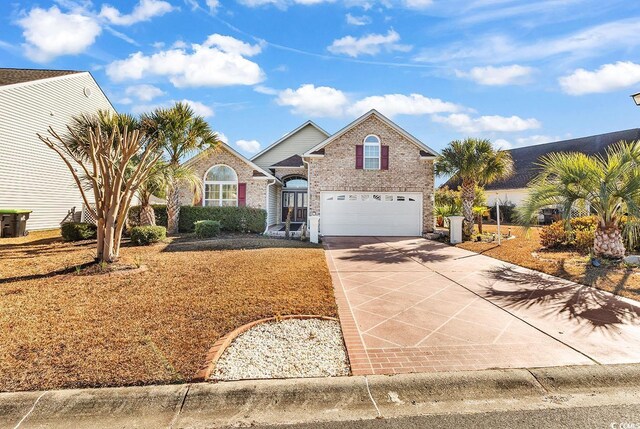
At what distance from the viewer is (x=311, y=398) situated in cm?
292

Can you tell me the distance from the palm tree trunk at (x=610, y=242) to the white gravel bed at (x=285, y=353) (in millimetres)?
8379

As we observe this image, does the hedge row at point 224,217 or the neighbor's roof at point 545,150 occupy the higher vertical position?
the neighbor's roof at point 545,150

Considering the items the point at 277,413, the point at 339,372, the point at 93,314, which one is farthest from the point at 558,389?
the point at 93,314

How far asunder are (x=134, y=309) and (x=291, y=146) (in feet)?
67.7

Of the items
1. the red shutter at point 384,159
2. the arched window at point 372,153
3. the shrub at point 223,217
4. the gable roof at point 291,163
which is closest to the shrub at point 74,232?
the shrub at point 223,217

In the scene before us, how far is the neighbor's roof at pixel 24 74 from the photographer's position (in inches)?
602

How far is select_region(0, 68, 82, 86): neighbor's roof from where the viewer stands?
15295mm

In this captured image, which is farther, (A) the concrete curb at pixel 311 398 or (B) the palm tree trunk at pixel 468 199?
(B) the palm tree trunk at pixel 468 199

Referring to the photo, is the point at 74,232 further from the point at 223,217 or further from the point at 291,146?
the point at 291,146

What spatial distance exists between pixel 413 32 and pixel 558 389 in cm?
1095

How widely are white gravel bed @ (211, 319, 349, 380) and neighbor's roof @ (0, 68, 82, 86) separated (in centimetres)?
1859

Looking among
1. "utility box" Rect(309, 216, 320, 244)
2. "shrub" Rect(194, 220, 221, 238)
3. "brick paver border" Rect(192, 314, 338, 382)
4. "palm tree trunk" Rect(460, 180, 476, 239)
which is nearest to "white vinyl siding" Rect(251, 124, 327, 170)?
"shrub" Rect(194, 220, 221, 238)

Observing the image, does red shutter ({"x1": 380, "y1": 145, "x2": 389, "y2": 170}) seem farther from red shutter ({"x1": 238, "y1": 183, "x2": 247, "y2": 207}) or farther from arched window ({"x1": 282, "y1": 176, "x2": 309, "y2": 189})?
red shutter ({"x1": 238, "y1": 183, "x2": 247, "y2": 207})

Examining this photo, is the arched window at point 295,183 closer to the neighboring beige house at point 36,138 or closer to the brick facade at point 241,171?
the brick facade at point 241,171
